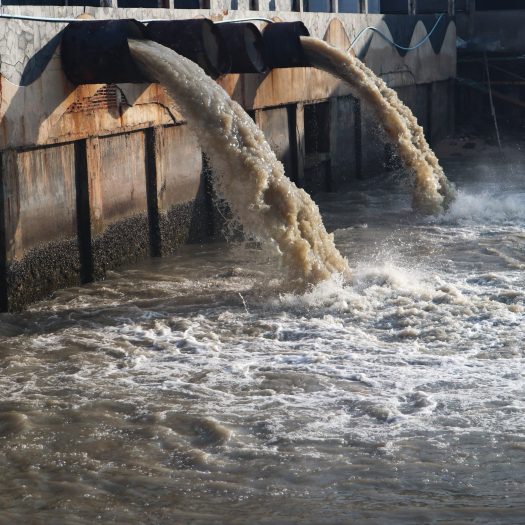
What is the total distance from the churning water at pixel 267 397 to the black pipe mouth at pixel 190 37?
2.09m

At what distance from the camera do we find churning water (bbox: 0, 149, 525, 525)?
17.5 ft

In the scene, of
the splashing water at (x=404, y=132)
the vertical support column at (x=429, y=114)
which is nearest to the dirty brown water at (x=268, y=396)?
the splashing water at (x=404, y=132)

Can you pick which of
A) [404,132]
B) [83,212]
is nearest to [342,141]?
[404,132]

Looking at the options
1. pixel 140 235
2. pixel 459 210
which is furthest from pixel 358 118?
pixel 140 235

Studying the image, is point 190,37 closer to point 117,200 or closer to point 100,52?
point 100,52

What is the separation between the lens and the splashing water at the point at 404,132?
1336 cm

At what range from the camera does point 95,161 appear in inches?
396

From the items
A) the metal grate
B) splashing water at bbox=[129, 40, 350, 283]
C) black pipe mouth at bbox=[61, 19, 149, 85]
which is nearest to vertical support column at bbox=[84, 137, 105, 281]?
the metal grate

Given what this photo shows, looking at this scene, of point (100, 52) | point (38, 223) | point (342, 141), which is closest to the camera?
point (38, 223)

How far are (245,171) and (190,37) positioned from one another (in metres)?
1.55

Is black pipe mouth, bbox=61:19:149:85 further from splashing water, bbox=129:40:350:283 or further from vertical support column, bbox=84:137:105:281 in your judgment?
vertical support column, bbox=84:137:105:281

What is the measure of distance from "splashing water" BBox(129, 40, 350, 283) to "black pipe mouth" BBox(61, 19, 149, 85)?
0.38 ft

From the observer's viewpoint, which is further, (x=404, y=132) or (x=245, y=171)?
(x=404, y=132)

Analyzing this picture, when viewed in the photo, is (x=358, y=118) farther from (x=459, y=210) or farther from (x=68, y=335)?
(x=68, y=335)
